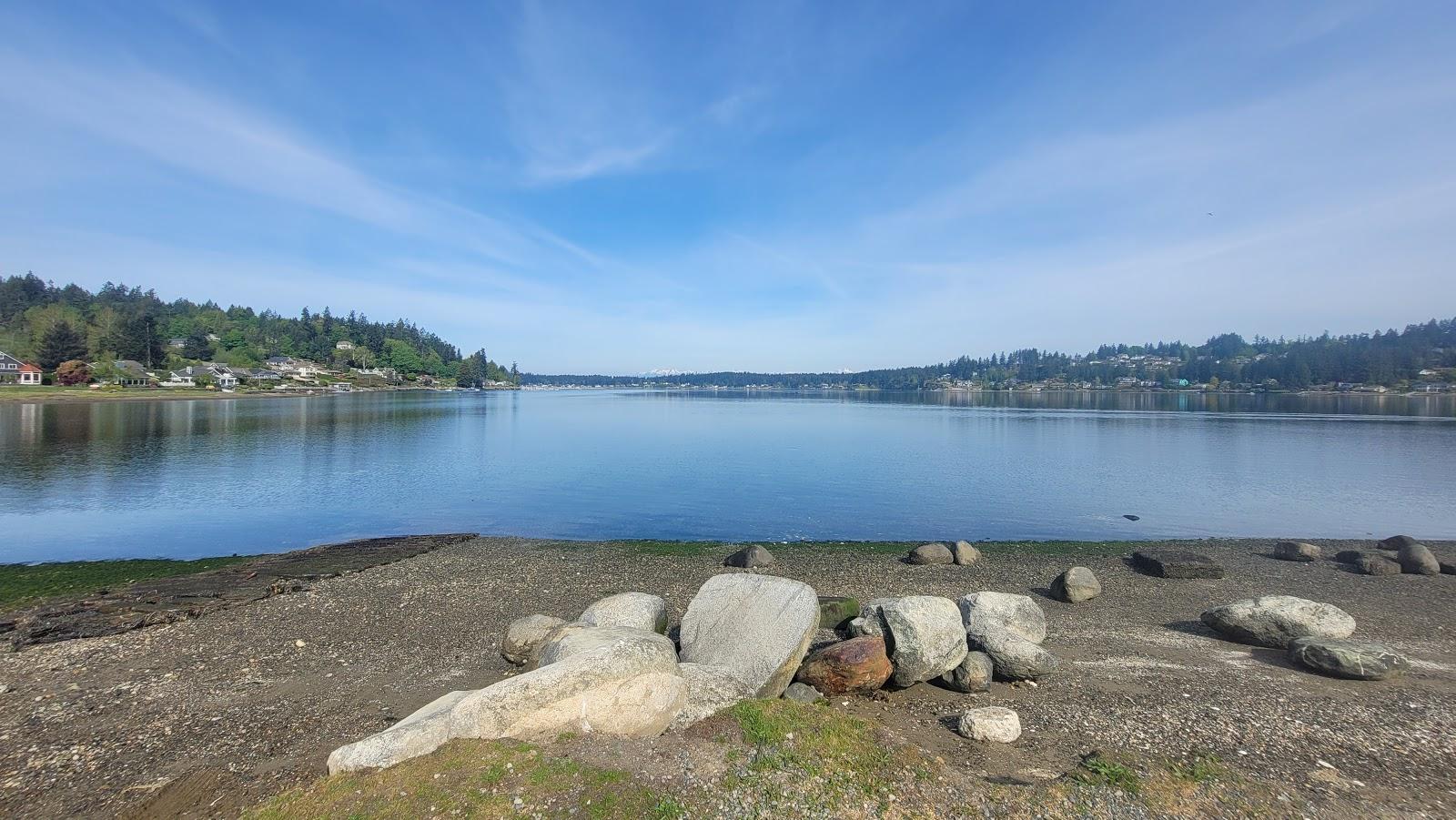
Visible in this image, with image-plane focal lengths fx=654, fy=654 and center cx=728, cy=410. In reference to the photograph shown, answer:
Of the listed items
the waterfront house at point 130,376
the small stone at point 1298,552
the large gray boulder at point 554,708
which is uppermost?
the waterfront house at point 130,376

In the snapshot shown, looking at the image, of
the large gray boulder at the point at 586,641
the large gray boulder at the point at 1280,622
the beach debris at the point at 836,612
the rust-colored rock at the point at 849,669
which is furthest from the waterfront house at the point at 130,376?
the large gray boulder at the point at 1280,622

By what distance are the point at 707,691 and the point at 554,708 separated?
216 centimetres

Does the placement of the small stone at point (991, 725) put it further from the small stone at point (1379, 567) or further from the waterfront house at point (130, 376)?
the waterfront house at point (130, 376)

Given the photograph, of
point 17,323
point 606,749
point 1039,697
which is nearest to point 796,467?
point 1039,697

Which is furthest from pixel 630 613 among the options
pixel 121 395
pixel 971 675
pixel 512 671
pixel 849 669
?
pixel 121 395

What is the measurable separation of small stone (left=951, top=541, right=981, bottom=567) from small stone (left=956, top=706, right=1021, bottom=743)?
1330cm

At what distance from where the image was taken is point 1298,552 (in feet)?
74.4

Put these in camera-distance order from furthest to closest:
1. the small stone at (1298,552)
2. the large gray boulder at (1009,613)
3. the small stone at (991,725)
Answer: the small stone at (1298,552)
the large gray boulder at (1009,613)
the small stone at (991,725)

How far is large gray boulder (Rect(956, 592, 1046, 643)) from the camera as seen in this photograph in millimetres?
13336

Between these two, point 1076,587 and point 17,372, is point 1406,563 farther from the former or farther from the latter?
point 17,372

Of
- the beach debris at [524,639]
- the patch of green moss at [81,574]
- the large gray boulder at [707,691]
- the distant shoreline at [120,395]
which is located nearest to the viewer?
the large gray boulder at [707,691]

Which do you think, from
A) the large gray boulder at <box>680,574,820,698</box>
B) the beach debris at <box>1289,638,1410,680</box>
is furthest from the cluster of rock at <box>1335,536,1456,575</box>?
the large gray boulder at <box>680,574,820,698</box>

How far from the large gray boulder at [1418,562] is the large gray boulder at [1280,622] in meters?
10.5

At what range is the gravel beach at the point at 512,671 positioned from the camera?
822 cm
